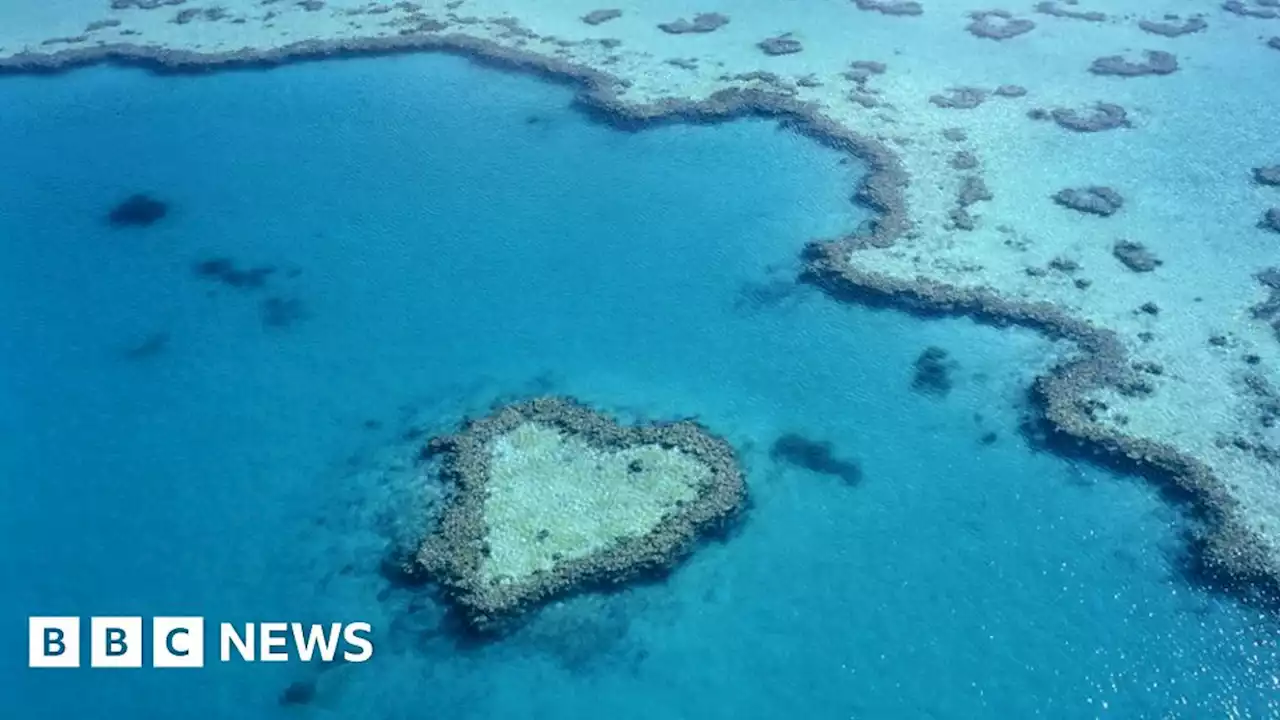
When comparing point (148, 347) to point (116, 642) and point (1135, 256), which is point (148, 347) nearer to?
point (116, 642)

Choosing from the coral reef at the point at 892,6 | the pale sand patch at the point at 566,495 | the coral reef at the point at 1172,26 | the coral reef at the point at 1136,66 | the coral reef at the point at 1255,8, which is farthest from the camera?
the coral reef at the point at 892,6

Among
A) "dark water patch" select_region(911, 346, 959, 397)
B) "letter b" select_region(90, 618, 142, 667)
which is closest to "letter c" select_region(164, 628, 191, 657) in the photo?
"letter b" select_region(90, 618, 142, 667)

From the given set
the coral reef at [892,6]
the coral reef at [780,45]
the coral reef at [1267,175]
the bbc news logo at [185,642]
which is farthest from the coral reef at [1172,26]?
the bbc news logo at [185,642]

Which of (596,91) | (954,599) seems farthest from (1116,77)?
(954,599)

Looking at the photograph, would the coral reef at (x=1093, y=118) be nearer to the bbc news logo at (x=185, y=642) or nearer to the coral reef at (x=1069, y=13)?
the coral reef at (x=1069, y=13)

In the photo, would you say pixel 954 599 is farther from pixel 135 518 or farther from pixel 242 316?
pixel 242 316
